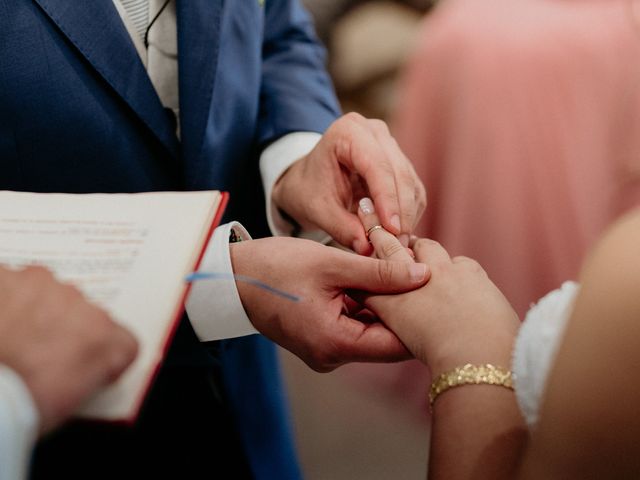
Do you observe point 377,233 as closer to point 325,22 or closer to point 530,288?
point 530,288

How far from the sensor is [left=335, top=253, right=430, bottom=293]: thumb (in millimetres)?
665

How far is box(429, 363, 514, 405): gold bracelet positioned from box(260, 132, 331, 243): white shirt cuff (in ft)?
1.00

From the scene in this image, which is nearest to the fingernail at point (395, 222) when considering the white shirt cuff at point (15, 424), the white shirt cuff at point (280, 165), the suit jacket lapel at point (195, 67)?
the white shirt cuff at point (280, 165)

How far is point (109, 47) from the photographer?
699 mm

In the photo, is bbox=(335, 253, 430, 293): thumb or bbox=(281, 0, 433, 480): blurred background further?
bbox=(281, 0, 433, 480): blurred background

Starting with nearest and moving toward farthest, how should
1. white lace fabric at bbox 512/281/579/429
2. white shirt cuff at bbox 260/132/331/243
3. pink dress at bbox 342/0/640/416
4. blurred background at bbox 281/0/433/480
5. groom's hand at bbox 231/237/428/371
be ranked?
1. white lace fabric at bbox 512/281/579/429
2. groom's hand at bbox 231/237/428/371
3. white shirt cuff at bbox 260/132/331/243
4. pink dress at bbox 342/0/640/416
5. blurred background at bbox 281/0/433/480

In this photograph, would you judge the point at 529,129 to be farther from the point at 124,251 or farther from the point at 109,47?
the point at 124,251

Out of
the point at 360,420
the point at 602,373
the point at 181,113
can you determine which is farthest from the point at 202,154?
the point at 360,420

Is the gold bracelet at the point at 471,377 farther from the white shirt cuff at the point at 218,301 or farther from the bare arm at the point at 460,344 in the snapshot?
the white shirt cuff at the point at 218,301

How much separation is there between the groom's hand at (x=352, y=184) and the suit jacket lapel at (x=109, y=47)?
19 centimetres

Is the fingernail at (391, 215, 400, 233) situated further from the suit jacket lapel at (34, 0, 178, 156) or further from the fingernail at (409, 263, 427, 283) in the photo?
the suit jacket lapel at (34, 0, 178, 156)

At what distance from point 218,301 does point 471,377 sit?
0.27 m

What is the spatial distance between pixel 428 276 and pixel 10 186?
453 mm

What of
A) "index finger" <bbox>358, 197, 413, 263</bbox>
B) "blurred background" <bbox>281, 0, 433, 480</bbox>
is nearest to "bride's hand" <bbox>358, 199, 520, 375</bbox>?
"index finger" <bbox>358, 197, 413, 263</bbox>
